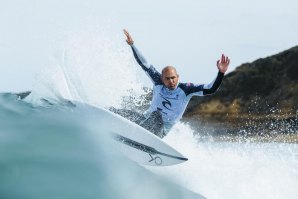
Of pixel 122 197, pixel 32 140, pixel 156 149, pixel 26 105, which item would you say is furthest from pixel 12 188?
pixel 156 149

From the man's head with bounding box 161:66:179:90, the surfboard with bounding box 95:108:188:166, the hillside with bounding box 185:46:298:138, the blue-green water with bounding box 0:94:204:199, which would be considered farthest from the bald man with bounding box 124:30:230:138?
the hillside with bounding box 185:46:298:138

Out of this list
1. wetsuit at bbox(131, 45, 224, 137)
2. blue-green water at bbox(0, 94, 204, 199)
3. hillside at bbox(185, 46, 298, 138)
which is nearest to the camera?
blue-green water at bbox(0, 94, 204, 199)

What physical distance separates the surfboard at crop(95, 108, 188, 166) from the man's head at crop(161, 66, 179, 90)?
941 mm

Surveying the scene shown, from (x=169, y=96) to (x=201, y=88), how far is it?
0.61m

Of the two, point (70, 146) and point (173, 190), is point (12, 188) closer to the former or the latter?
point (70, 146)

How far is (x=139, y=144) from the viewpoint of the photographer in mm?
10750

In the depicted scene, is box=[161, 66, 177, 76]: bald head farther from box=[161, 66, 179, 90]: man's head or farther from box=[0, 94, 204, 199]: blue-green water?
box=[0, 94, 204, 199]: blue-green water

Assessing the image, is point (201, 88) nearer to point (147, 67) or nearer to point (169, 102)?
point (169, 102)

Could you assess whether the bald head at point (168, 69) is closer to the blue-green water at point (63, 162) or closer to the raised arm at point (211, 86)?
the raised arm at point (211, 86)

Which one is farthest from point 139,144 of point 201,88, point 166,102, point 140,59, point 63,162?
point 63,162

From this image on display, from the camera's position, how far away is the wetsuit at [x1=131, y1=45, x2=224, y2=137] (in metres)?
11.1

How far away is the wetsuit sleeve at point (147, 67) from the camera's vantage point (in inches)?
445

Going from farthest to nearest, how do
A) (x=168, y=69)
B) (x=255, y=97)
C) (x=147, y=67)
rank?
1. (x=255, y=97)
2. (x=147, y=67)
3. (x=168, y=69)

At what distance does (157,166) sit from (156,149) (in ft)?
1.03
